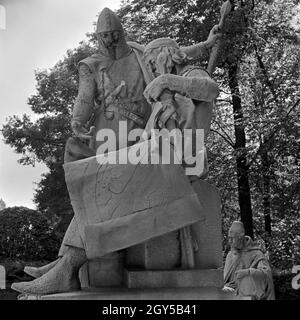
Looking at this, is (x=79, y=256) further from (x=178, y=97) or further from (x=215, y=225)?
(x=178, y=97)

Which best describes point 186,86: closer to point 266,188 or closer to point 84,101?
point 84,101

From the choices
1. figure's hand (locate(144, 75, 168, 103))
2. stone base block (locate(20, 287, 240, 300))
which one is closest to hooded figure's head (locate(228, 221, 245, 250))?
stone base block (locate(20, 287, 240, 300))

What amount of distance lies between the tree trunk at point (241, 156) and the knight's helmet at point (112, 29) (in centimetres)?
882

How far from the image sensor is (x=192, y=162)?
516cm

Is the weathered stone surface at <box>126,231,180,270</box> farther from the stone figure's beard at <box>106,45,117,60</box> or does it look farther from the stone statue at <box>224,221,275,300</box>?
the stone figure's beard at <box>106,45,117,60</box>

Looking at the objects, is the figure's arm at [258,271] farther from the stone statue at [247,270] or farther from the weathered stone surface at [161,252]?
the weathered stone surface at [161,252]

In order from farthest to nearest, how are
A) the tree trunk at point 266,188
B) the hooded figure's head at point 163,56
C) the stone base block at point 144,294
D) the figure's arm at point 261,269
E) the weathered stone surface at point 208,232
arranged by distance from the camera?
1. the tree trunk at point 266,188
2. the figure's arm at point 261,269
3. the hooded figure's head at point 163,56
4. the weathered stone surface at point 208,232
5. the stone base block at point 144,294

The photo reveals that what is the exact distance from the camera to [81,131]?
5.79 meters

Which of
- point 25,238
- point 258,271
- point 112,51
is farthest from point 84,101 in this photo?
point 25,238

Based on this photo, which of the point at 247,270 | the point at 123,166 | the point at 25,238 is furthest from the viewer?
the point at 25,238

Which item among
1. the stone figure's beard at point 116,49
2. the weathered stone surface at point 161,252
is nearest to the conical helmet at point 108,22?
the stone figure's beard at point 116,49

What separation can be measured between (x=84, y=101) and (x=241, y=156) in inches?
385

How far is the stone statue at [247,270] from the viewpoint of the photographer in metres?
6.87
